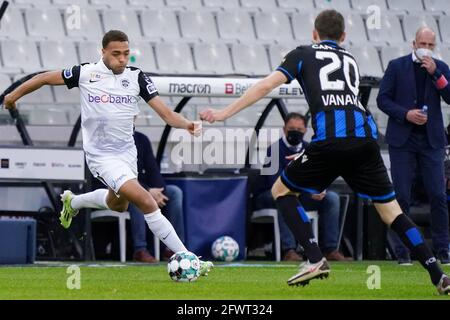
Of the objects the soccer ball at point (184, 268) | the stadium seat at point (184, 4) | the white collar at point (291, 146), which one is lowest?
the soccer ball at point (184, 268)

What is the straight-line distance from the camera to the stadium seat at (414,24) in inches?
789

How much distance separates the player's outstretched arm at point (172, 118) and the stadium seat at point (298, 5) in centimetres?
1126

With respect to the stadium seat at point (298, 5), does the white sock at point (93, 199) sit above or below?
below

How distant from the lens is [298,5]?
64.7 feet

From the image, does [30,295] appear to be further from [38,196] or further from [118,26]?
[118,26]

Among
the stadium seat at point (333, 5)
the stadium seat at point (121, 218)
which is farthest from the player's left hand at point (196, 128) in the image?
the stadium seat at point (333, 5)

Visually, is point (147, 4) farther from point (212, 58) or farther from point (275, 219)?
point (275, 219)

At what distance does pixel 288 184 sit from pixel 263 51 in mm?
11174

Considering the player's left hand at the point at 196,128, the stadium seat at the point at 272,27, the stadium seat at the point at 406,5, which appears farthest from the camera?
the stadium seat at the point at 406,5

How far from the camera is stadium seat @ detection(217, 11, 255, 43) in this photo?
18.8 metres

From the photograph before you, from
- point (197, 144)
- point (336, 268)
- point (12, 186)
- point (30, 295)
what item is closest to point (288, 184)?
point (30, 295)

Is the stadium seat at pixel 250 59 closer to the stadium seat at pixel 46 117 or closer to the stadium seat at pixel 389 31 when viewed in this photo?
the stadium seat at pixel 389 31

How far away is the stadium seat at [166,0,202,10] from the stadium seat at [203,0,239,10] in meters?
0.14

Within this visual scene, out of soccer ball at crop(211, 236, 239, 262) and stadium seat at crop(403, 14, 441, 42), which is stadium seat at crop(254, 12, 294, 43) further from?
soccer ball at crop(211, 236, 239, 262)
